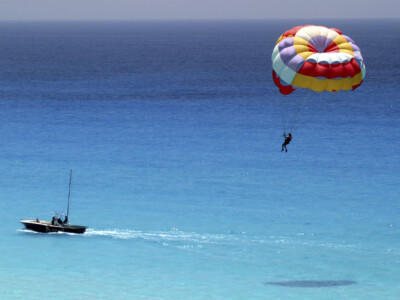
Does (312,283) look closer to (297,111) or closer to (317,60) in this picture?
(317,60)

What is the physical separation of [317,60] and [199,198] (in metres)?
21.1

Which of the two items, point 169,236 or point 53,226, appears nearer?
point 169,236

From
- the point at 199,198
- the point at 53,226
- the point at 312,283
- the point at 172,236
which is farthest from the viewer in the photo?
the point at 199,198

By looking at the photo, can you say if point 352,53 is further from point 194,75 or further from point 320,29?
point 194,75

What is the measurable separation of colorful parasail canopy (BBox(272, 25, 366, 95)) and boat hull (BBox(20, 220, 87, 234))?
1778 centimetres

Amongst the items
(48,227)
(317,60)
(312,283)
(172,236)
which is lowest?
(312,283)

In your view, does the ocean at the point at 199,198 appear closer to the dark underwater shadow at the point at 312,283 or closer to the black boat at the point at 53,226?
the dark underwater shadow at the point at 312,283

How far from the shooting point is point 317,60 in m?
47.3

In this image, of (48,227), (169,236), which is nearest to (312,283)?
(169,236)

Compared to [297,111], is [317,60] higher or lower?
lower

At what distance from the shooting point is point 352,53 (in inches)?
1890

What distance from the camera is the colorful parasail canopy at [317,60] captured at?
47.2 m

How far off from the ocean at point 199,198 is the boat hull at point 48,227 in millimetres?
490

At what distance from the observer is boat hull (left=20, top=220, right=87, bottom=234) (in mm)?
56875
